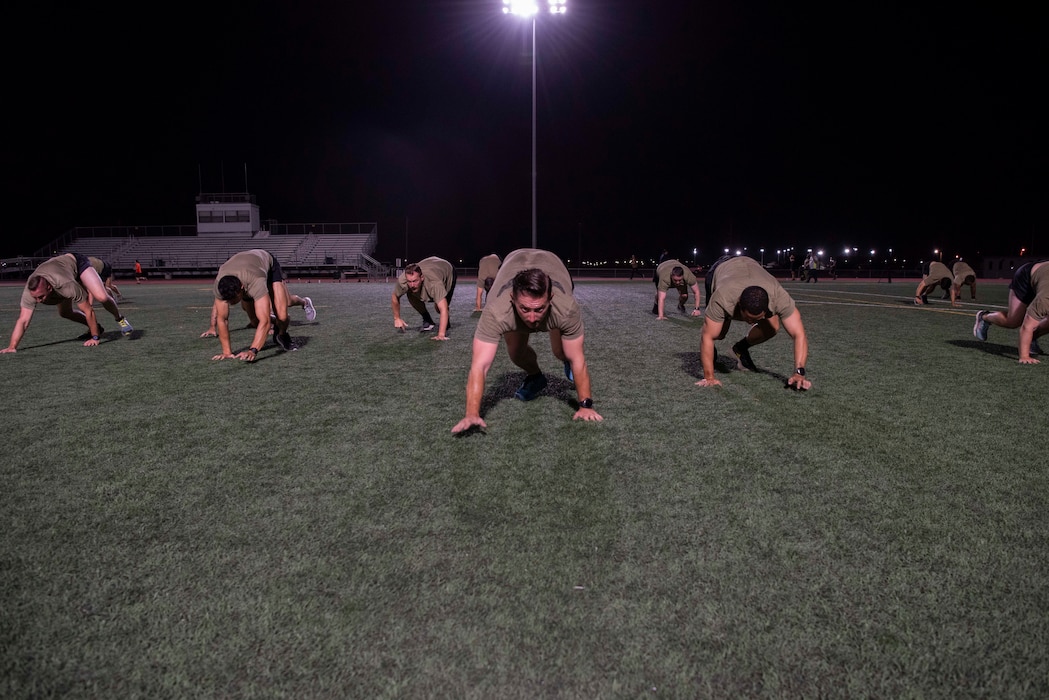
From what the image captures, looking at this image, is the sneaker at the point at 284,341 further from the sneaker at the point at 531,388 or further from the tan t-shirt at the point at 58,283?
the sneaker at the point at 531,388

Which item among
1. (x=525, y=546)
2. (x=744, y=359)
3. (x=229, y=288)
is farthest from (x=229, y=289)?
(x=744, y=359)

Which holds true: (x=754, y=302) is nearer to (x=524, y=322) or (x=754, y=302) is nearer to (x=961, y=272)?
(x=524, y=322)

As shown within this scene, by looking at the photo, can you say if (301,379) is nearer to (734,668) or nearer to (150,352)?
(150,352)

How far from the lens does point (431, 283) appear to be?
9.39m

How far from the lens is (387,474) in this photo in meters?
3.53

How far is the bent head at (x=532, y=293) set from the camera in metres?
3.80

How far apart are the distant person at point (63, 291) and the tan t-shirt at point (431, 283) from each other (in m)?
4.61

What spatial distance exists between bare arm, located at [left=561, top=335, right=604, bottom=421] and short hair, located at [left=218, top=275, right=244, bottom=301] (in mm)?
4504

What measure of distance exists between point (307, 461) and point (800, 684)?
304cm

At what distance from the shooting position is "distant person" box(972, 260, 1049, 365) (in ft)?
22.4

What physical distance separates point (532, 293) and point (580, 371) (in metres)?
0.93

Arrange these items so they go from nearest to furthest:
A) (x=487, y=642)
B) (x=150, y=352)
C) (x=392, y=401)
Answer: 1. (x=487, y=642)
2. (x=392, y=401)
3. (x=150, y=352)

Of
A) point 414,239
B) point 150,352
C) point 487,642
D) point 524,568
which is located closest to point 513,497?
point 524,568

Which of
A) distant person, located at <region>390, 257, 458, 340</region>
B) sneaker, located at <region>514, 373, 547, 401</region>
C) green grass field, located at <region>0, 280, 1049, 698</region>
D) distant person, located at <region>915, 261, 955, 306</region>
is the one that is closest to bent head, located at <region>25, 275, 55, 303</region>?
green grass field, located at <region>0, 280, 1049, 698</region>
